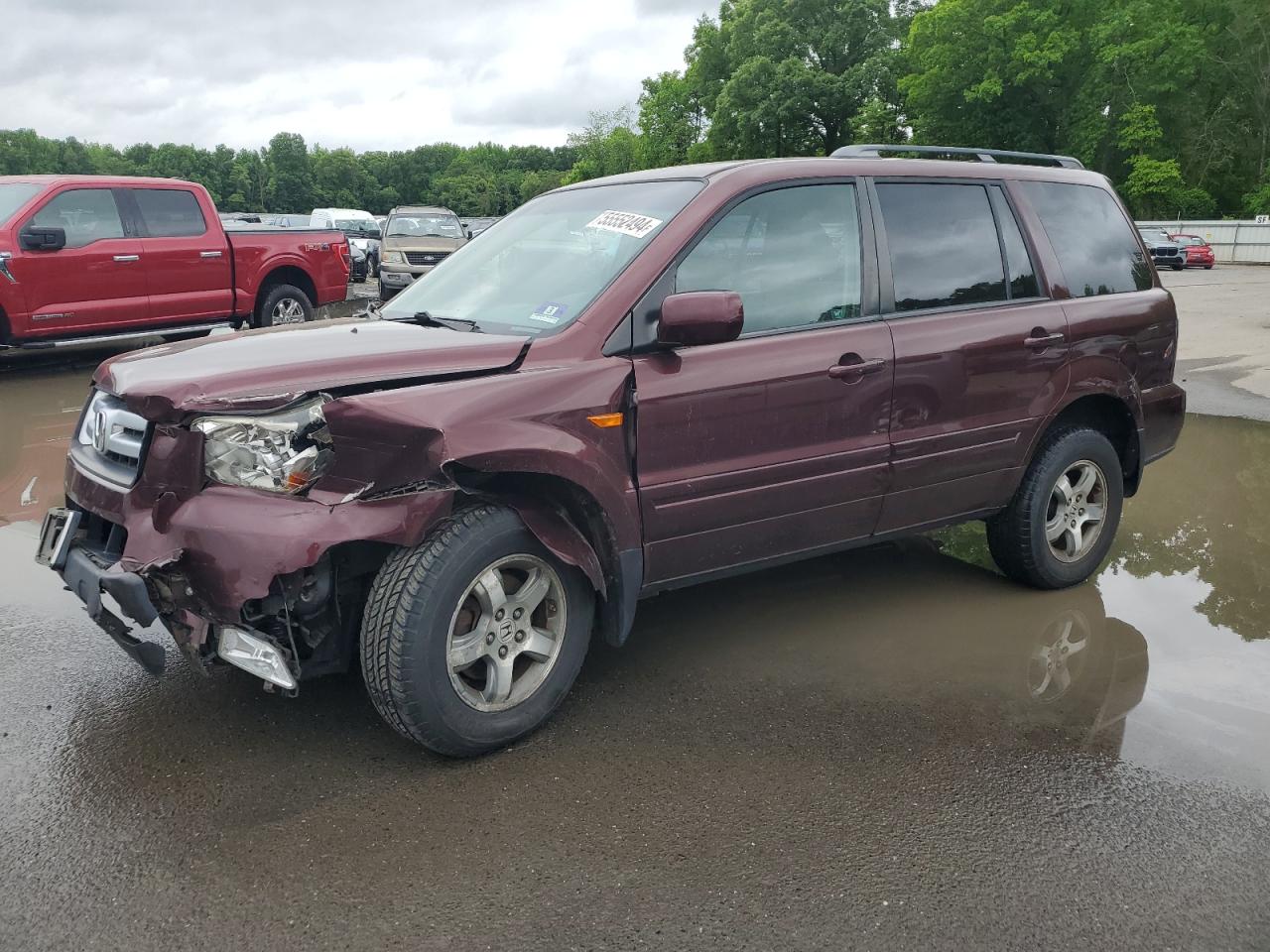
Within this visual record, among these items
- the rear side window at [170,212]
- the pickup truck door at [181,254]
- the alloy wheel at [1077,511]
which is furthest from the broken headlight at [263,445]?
the rear side window at [170,212]

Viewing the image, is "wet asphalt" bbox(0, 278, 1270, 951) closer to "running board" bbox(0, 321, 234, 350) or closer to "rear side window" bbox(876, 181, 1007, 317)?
"rear side window" bbox(876, 181, 1007, 317)

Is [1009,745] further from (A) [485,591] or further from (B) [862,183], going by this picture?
(B) [862,183]

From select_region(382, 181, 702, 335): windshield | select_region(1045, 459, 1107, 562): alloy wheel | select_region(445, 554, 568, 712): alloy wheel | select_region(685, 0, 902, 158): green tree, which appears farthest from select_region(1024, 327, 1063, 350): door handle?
select_region(685, 0, 902, 158): green tree

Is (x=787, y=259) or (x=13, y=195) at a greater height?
(x=13, y=195)

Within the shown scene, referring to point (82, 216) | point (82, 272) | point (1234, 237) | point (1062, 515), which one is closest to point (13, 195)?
point (82, 216)

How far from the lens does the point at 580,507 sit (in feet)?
11.2

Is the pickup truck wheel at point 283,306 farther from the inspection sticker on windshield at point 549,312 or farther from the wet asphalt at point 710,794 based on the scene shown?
the inspection sticker on windshield at point 549,312

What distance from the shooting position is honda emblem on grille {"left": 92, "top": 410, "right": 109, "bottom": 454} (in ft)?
11.0

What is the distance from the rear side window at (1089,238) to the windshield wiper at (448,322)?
2612 millimetres

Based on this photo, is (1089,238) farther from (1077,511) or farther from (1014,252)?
(1077,511)

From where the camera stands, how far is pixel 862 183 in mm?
4109

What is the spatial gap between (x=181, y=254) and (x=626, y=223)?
30.4ft

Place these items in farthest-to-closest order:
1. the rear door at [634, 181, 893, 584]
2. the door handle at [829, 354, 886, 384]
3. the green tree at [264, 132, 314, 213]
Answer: the green tree at [264, 132, 314, 213]
the door handle at [829, 354, 886, 384]
the rear door at [634, 181, 893, 584]

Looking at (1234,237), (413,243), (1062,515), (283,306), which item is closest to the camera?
(1062,515)
